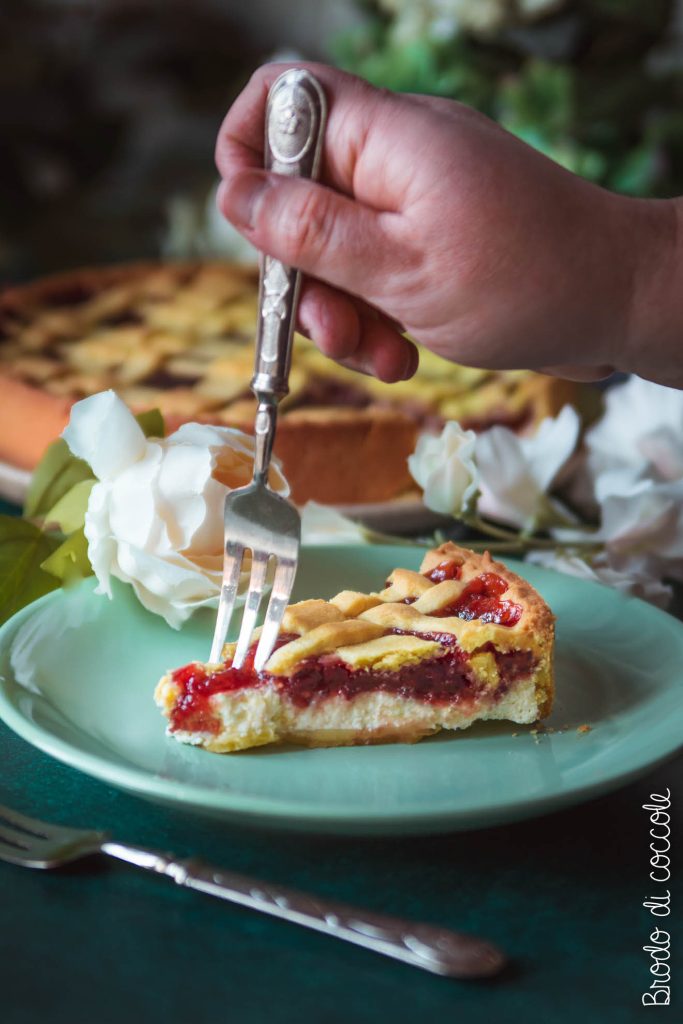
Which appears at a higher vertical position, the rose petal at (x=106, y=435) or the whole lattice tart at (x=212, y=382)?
the rose petal at (x=106, y=435)


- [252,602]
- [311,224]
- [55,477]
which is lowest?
[55,477]

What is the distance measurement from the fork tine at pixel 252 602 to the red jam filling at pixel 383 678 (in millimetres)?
12

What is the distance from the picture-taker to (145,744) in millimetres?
932

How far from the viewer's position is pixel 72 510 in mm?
1174

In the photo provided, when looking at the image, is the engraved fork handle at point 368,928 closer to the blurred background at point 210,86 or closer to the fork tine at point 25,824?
the fork tine at point 25,824


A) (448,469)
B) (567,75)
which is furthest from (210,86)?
(448,469)

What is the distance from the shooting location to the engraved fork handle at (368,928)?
0.71 metres

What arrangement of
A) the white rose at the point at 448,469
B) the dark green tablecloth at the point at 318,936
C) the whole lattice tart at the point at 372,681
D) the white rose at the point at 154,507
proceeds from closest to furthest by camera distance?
1. the dark green tablecloth at the point at 318,936
2. the whole lattice tart at the point at 372,681
3. the white rose at the point at 154,507
4. the white rose at the point at 448,469

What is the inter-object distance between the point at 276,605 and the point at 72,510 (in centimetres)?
29

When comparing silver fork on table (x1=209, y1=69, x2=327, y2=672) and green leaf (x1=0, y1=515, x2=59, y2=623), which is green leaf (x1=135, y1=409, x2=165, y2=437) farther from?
silver fork on table (x1=209, y1=69, x2=327, y2=672)

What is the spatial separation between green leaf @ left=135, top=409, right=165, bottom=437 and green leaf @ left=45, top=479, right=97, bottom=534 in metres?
0.09

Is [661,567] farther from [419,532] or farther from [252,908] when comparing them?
[252,908]

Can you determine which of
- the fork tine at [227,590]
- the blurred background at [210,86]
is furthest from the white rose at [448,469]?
the blurred background at [210,86]

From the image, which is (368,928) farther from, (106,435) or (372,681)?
(106,435)
